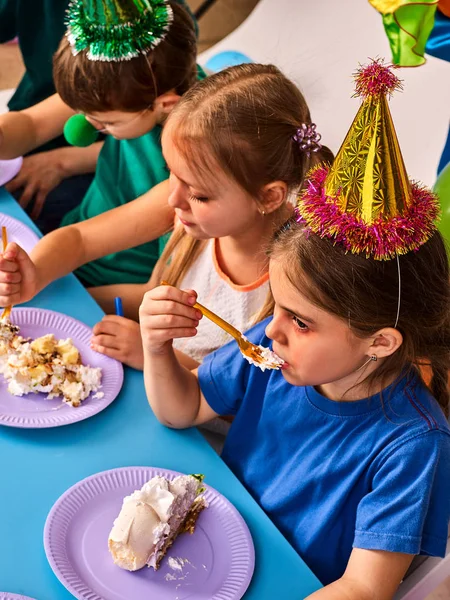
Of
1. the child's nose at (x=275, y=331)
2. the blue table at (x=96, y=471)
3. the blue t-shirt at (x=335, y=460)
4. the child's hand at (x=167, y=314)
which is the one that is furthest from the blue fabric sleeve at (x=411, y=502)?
the child's hand at (x=167, y=314)

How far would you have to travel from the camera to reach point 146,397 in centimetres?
112

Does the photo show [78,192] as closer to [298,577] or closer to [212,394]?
[212,394]

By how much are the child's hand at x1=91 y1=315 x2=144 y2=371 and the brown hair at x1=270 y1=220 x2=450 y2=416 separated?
0.29 meters

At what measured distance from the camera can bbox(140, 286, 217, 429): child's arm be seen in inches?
40.9

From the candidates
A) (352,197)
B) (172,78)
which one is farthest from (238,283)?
(352,197)

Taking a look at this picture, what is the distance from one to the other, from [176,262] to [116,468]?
20.6 inches

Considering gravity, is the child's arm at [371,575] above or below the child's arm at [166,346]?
below

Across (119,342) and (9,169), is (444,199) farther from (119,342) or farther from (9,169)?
(9,169)

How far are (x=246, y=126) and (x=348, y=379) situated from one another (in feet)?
1.35

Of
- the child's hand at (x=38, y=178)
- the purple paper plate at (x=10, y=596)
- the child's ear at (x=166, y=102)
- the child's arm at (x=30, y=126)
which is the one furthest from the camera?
the child's hand at (x=38, y=178)

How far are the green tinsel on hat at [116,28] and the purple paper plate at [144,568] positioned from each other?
73cm

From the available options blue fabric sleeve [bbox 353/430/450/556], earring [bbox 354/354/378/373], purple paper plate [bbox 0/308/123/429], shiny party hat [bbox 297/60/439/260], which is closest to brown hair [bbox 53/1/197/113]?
purple paper plate [bbox 0/308/123/429]

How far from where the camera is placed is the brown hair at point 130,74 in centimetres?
133

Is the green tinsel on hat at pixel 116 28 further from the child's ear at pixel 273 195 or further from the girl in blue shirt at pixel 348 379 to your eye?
the girl in blue shirt at pixel 348 379
